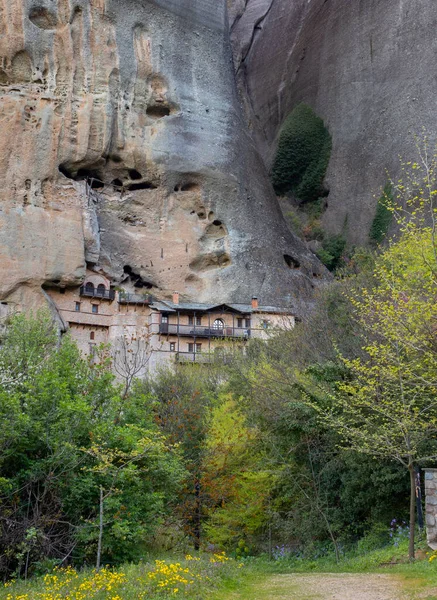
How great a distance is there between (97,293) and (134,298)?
2442 millimetres

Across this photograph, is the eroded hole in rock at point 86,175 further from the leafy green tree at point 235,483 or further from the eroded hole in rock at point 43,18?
the leafy green tree at point 235,483

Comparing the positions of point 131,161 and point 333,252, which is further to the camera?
point 333,252

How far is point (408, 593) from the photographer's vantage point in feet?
31.3

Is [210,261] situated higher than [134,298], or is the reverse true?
[210,261]

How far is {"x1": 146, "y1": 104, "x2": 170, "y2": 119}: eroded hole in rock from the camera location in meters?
48.1

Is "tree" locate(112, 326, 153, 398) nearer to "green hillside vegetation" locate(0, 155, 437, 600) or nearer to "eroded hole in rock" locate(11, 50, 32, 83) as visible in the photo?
"green hillside vegetation" locate(0, 155, 437, 600)

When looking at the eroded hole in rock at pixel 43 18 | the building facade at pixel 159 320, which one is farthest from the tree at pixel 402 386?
the eroded hole in rock at pixel 43 18

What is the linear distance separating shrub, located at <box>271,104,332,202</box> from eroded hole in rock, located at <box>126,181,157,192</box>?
17.3 metres

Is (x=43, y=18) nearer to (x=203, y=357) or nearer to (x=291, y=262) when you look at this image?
(x=291, y=262)

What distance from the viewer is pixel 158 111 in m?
48.4

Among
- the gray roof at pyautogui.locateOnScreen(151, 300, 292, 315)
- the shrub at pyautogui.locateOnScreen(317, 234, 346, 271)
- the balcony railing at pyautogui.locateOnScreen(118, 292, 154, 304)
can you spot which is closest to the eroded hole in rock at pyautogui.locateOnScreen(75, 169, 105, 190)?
the balcony railing at pyautogui.locateOnScreen(118, 292, 154, 304)

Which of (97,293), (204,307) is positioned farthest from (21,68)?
(204,307)

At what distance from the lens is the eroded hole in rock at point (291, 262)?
1927 inches

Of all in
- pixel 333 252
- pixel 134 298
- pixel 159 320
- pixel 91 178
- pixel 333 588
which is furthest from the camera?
pixel 333 252
